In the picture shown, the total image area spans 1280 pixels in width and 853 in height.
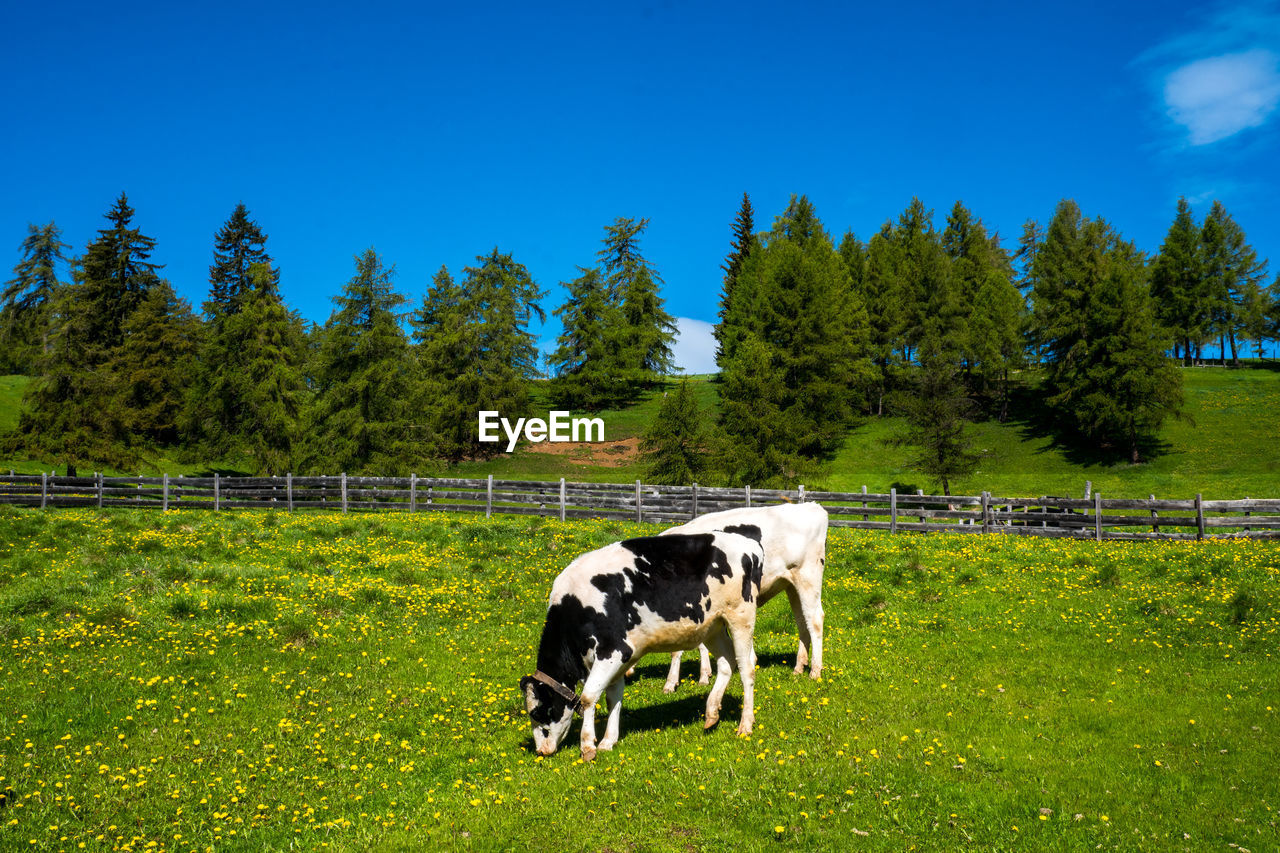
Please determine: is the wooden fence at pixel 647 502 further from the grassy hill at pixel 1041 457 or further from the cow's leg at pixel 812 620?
the cow's leg at pixel 812 620

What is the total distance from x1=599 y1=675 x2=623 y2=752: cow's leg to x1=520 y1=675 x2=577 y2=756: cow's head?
0.37m

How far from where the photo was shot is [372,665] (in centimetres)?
1055

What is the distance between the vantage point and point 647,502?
86.4ft

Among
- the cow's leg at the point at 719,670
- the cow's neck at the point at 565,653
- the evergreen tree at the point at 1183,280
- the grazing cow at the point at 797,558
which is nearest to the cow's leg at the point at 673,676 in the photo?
the grazing cow at the point at 797,558

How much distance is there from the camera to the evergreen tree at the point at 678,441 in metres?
35.2

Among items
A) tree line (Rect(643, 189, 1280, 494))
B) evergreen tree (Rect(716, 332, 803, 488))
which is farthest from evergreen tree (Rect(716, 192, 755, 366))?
evergreen tree (Rect(716, 332, 803, 488))

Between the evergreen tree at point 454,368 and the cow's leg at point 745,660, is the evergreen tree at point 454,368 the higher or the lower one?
the higher one

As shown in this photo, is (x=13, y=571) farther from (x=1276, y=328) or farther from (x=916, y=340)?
(x=1276, y=328)

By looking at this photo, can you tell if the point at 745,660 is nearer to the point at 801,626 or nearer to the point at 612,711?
the point at 612,711

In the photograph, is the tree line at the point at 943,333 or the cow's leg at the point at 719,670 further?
the tree line at the point at 943,333

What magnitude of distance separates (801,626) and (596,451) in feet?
156

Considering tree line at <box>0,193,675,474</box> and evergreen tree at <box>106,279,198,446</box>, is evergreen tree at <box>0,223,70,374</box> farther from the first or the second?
evergreen tree at <box>106,279,198,446</box>

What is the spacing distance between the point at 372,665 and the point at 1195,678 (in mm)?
10597

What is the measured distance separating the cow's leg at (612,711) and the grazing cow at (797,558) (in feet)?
7.06
